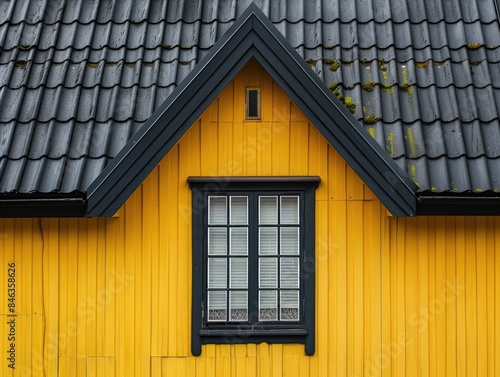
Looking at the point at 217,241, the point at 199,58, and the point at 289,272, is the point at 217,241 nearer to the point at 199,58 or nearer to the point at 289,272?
the point at 289,272

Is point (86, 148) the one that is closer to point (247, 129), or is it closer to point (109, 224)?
point (109, 224)

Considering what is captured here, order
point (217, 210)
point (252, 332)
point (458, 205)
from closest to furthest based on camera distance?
1. point (458, 205)
2. point (252, 332)
3. point (217, 210)

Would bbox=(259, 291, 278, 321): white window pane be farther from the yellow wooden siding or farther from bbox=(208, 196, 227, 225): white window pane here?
bbox=(208, 196, 227, 225): white window pane

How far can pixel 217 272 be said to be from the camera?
313 inches

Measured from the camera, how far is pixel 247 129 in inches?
314

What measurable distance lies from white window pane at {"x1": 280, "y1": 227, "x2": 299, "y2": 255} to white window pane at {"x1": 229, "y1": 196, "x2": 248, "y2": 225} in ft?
1.35

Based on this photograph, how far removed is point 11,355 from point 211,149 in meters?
2.96

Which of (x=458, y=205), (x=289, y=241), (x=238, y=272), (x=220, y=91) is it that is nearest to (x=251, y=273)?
(x=238, y=272)

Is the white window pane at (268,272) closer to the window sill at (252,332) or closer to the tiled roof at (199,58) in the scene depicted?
the window sill at (252,332)

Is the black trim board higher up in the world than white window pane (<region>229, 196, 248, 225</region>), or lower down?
higher up

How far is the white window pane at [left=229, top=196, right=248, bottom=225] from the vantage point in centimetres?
795

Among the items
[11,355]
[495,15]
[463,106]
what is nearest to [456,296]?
[463,106]

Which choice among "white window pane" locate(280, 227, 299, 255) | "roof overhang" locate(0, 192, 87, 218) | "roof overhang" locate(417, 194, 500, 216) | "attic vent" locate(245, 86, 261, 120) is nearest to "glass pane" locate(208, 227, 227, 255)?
"white window pane" locate(280, 227, 299, 255)

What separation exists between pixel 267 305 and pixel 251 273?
1.21ft
